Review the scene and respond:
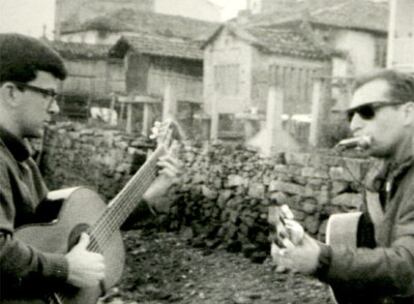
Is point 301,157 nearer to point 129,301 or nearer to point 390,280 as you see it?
point 129,301

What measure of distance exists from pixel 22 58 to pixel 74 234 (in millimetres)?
888

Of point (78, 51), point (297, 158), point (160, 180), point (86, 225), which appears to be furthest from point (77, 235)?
point (78, 51)

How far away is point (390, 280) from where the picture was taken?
2625 millimetres

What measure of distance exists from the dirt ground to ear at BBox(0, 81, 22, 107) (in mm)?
5439

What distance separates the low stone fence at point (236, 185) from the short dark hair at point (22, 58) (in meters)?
5.08

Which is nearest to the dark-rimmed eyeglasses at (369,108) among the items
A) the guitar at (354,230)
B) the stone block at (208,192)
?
the guitar at (354,230)

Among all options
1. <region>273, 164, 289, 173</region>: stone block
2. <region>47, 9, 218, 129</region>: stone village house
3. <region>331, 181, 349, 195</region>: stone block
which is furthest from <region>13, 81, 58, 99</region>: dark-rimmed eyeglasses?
<region>47, 9, 218, 129</region>: stone village house

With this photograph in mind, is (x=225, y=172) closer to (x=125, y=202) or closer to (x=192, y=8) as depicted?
(x=125, y=202)

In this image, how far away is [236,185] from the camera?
1189 cm

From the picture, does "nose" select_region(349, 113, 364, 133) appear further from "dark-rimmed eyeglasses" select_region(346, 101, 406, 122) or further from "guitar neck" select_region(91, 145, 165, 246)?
"guitar neck" select_region(91, 145, 165, 246)

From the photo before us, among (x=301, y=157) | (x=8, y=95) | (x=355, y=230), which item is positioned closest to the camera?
(x=355, y=230)

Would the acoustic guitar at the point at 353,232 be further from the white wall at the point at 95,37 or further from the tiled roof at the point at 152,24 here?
the white wall at the point at 95,37

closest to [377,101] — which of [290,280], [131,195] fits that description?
[131,195]

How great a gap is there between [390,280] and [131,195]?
5.74 ft
